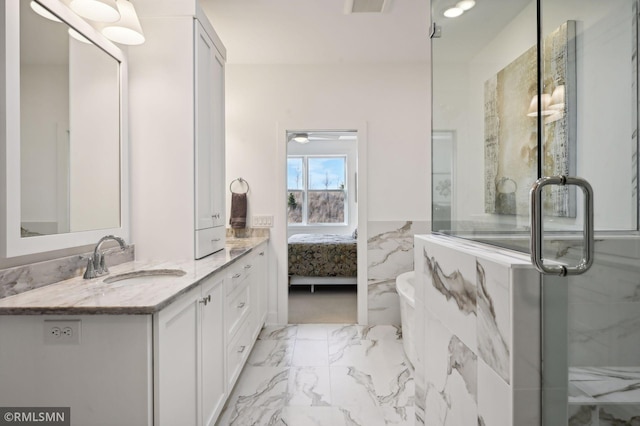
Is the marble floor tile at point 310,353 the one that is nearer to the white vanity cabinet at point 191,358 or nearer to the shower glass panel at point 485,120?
the white vanity cabinet at point 191,358

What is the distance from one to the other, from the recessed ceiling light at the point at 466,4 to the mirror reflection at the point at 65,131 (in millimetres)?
1807

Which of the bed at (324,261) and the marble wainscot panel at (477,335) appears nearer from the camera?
the marble wainscot panel at (477,335)

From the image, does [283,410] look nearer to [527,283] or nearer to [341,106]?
[527,283]

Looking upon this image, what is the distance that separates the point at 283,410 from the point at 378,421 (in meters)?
0.54

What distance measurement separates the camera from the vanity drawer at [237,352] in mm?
1968

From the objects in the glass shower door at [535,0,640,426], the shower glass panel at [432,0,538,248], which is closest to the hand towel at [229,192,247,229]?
the shower glass panel at [432,0,538,248]

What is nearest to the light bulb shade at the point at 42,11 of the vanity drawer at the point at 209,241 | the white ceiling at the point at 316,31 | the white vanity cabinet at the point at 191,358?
the white ceiling at the point at 316,31

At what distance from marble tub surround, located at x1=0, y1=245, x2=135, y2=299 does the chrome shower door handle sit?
5.68ft

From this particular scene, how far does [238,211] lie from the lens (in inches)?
131

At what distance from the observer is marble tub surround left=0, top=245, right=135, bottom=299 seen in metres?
1.26

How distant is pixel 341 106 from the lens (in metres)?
3.38

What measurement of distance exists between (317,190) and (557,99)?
6172mm

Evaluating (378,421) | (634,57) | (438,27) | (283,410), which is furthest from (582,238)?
(283,410)

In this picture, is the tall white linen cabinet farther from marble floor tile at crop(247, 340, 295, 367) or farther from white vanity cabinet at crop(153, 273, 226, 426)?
marble floor tile at crop(247, 340, 295, 367)
